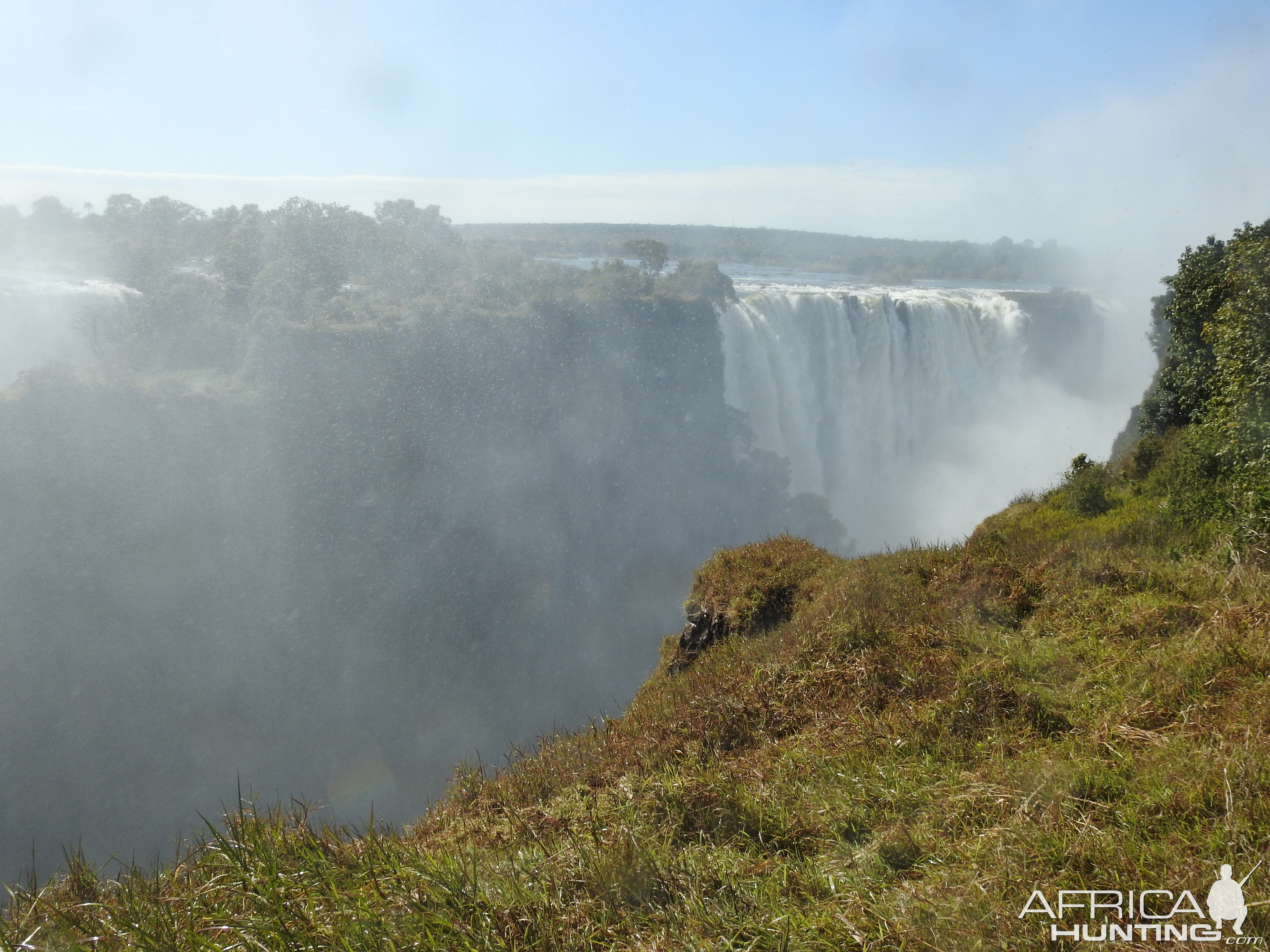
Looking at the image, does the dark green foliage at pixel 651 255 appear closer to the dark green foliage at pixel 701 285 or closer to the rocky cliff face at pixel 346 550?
the dark green foliage at pixel 701 285

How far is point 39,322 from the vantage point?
28.7 m

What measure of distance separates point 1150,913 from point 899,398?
41.1 m

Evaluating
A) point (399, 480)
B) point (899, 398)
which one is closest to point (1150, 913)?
point (399, 480)

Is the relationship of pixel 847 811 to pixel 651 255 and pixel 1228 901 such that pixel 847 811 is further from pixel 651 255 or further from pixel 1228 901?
pixel 651 255

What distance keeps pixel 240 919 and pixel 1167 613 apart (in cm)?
579

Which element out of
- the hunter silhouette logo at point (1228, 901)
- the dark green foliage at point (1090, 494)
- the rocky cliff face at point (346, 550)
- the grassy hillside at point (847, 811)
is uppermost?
the dark green foliage at point (1090, 494)

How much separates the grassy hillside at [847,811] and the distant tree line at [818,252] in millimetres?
56553

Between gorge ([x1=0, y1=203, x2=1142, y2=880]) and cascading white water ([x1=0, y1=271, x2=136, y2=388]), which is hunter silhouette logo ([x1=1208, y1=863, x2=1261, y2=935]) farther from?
cascading white water ([x1=0, y1=271, x2=136, y2=388])

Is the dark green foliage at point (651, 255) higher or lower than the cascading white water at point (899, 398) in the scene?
higher

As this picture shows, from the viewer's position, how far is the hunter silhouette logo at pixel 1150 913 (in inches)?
91.9

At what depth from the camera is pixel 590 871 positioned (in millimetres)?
3031

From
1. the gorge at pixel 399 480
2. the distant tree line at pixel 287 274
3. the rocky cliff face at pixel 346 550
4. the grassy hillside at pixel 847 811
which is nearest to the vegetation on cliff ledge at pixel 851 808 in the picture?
the grassy hillside at pixel 847 811

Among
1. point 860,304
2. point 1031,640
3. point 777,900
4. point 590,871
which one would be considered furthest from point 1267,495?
point 860,304

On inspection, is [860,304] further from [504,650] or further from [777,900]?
[777,900]
